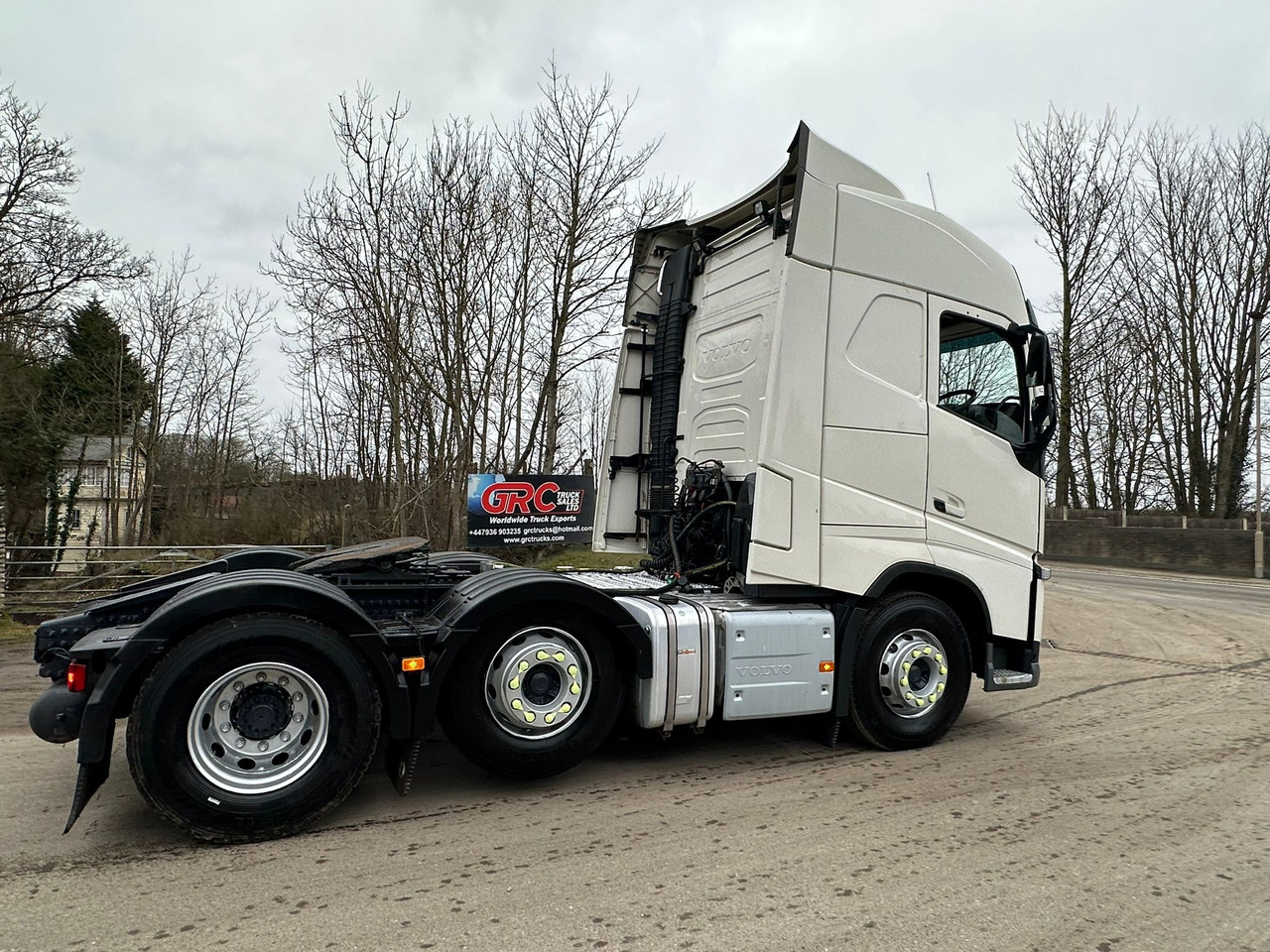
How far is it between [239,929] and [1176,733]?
240 inches

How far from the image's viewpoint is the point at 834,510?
5457 mm

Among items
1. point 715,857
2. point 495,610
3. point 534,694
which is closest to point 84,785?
point 495,610

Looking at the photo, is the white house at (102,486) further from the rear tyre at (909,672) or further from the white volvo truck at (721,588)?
the rear tyre at (909,672)

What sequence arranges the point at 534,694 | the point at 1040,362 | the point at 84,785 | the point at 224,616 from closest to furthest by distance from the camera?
1. the point at 84,785
2. the point at 224,616
3. the point at 534,694
4. the point at 1040,362

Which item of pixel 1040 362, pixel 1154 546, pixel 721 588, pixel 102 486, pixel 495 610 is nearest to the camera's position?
pixel 495 610

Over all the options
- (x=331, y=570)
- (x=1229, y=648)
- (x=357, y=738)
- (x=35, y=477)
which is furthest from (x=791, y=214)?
(x=35, y=477)

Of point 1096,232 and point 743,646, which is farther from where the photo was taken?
point 1096,232

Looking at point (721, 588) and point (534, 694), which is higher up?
point (721, 588)

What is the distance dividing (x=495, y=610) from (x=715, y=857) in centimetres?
159

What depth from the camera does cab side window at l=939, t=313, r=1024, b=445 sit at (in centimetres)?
588

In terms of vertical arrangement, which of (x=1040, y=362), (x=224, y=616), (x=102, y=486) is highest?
(x=1040, y=362)

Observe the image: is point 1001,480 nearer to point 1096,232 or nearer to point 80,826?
point 80,826

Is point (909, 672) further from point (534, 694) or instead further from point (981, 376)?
point (534, 694)

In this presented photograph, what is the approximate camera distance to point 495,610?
173 inches
